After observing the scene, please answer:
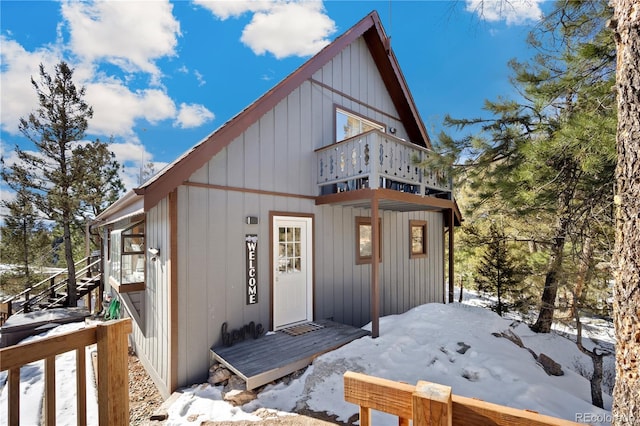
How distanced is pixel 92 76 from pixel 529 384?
51.9 ft

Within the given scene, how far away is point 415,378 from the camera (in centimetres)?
Result: 377

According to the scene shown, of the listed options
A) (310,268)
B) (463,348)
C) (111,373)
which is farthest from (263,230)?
(463,348)

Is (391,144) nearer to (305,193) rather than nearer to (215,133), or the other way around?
(305,193)

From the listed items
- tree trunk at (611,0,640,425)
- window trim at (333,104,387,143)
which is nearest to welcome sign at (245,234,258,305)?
window trim at (333,104,387,143)

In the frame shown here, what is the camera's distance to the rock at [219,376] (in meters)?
3.97

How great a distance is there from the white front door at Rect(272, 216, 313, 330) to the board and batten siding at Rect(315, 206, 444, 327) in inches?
8.5

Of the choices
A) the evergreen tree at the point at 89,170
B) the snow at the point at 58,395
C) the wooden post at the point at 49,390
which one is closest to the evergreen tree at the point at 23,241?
the evergreen tree at the point at 89,170

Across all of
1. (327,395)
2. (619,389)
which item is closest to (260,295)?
(327,395)

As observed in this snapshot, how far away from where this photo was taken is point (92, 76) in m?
11.5

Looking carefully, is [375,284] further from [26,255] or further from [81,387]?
[26,255]

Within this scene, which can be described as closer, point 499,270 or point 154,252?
point 154,252

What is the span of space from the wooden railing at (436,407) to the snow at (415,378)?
85.3 inches

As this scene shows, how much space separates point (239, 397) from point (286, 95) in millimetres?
4703

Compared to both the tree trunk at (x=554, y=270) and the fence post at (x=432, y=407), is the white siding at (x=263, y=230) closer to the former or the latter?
the tree trunk at (x=554, y=270)
